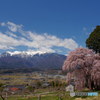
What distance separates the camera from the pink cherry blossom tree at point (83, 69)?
3669 centimetres

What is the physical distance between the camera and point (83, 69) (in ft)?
122

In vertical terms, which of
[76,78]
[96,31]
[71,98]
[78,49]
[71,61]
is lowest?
[71,98]

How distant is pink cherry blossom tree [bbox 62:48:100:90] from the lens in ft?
120

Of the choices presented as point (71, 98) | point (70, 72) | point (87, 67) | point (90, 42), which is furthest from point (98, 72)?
point (90, 42)

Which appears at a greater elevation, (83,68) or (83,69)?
(83,68)

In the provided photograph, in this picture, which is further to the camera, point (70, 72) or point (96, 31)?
point (96, 31)

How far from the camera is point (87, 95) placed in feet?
107

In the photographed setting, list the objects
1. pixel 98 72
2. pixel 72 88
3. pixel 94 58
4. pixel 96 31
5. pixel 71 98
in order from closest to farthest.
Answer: pixel 71 98 < pixel 98 72 < pixel 94 58 < pixel 72 88 < pixel 96 31

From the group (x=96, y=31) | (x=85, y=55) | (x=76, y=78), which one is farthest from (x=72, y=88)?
(x=96, y=31)

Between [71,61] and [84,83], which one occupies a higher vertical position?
[71,61]

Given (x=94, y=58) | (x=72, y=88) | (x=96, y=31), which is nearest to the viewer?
(x=94, y=58)

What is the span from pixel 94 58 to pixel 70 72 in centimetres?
525

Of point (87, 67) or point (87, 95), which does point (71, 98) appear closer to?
point (87, 95)

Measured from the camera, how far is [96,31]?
4800 centimetres
